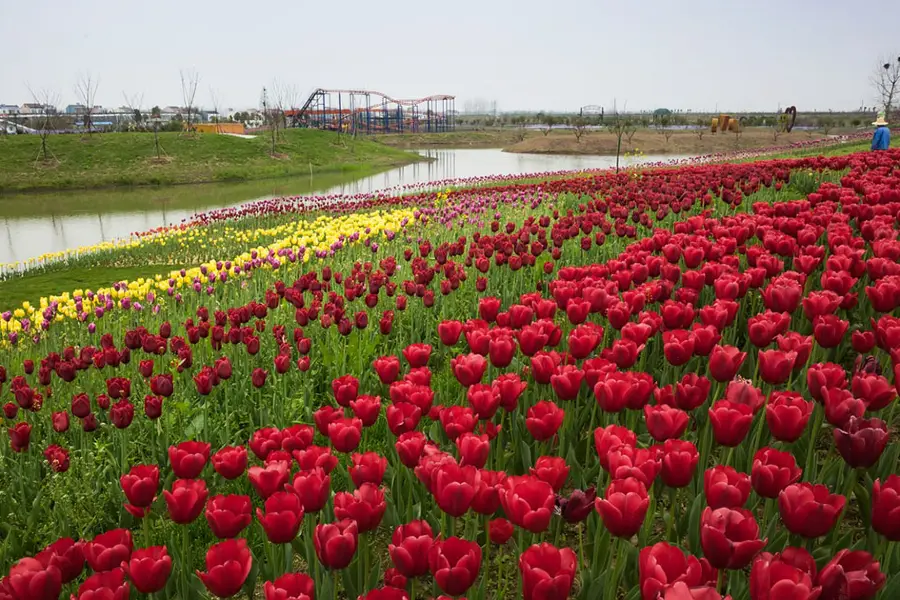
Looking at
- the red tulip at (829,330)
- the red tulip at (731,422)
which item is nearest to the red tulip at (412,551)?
the red tulip at (731,422)

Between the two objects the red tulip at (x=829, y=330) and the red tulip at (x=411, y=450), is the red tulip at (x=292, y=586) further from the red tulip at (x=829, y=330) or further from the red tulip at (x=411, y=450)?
the red tulip at (x=829, y=330)

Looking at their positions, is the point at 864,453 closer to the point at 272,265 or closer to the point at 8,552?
the point at 8,552

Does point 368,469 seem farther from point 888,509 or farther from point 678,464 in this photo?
point 888,509

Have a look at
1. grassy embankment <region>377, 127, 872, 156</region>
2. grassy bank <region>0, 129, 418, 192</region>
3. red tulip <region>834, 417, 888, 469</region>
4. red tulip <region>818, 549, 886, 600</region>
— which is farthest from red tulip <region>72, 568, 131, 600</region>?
grassy embankment <region>377, 127, 872, 156</region>

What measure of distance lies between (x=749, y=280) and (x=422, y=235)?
745cm

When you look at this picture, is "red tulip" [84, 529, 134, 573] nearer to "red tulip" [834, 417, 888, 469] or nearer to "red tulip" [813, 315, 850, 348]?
"red tulip" [834, 417, 888, 469]

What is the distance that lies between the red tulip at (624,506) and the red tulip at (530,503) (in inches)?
4.9

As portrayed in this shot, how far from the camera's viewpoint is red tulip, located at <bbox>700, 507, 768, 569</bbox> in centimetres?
142

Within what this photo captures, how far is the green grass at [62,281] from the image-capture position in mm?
10688

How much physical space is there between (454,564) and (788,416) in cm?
114

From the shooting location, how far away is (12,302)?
407 inches

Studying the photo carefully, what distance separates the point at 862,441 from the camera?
1.75m

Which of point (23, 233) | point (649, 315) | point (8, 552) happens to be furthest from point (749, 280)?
point (23, 233)

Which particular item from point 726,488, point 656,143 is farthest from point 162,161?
point 726,488
